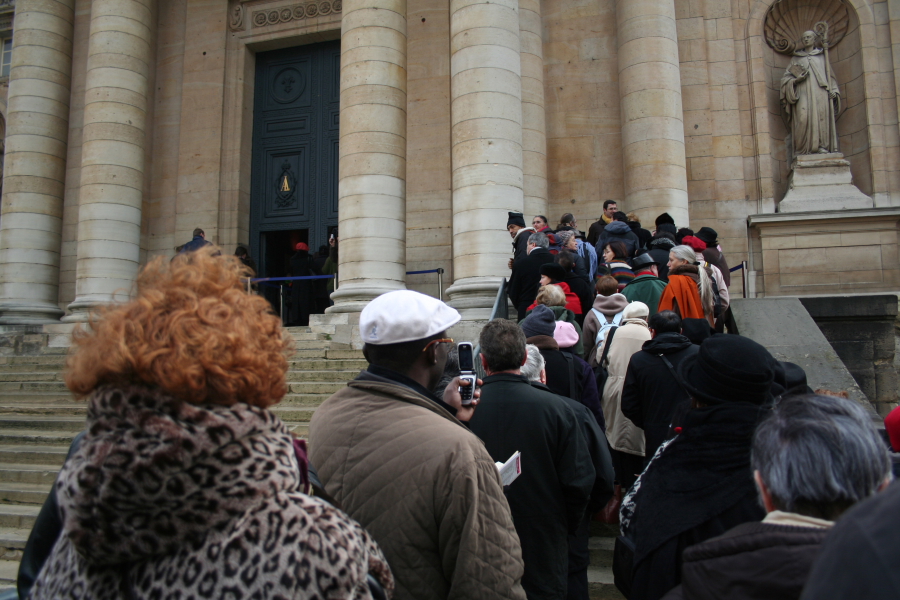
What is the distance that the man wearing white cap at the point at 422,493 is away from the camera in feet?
5.93

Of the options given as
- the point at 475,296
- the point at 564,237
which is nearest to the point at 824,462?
the point at 564,237

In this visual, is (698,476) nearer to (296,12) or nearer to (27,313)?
(27,313)

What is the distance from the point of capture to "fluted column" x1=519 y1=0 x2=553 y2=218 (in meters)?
11.7

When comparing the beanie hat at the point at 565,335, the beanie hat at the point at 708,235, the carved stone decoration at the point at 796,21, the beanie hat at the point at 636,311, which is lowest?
the beanie hat at the point at 565,335

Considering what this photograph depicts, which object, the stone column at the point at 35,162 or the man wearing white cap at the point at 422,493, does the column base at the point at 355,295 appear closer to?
the stone column at the point at 35,162

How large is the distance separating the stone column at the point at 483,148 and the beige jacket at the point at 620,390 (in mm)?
4331

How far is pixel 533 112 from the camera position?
39.1ft

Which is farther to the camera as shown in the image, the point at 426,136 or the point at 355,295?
the point at 426,136

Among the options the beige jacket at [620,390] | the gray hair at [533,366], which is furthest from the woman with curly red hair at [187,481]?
the beige jacket at [620,390]

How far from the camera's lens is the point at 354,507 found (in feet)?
6.18

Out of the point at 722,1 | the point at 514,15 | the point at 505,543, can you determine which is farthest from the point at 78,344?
the point at 722,1

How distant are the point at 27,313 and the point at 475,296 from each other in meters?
8.78

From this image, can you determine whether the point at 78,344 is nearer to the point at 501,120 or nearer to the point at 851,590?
the point at 851,590

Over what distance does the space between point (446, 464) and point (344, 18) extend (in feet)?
33.2
